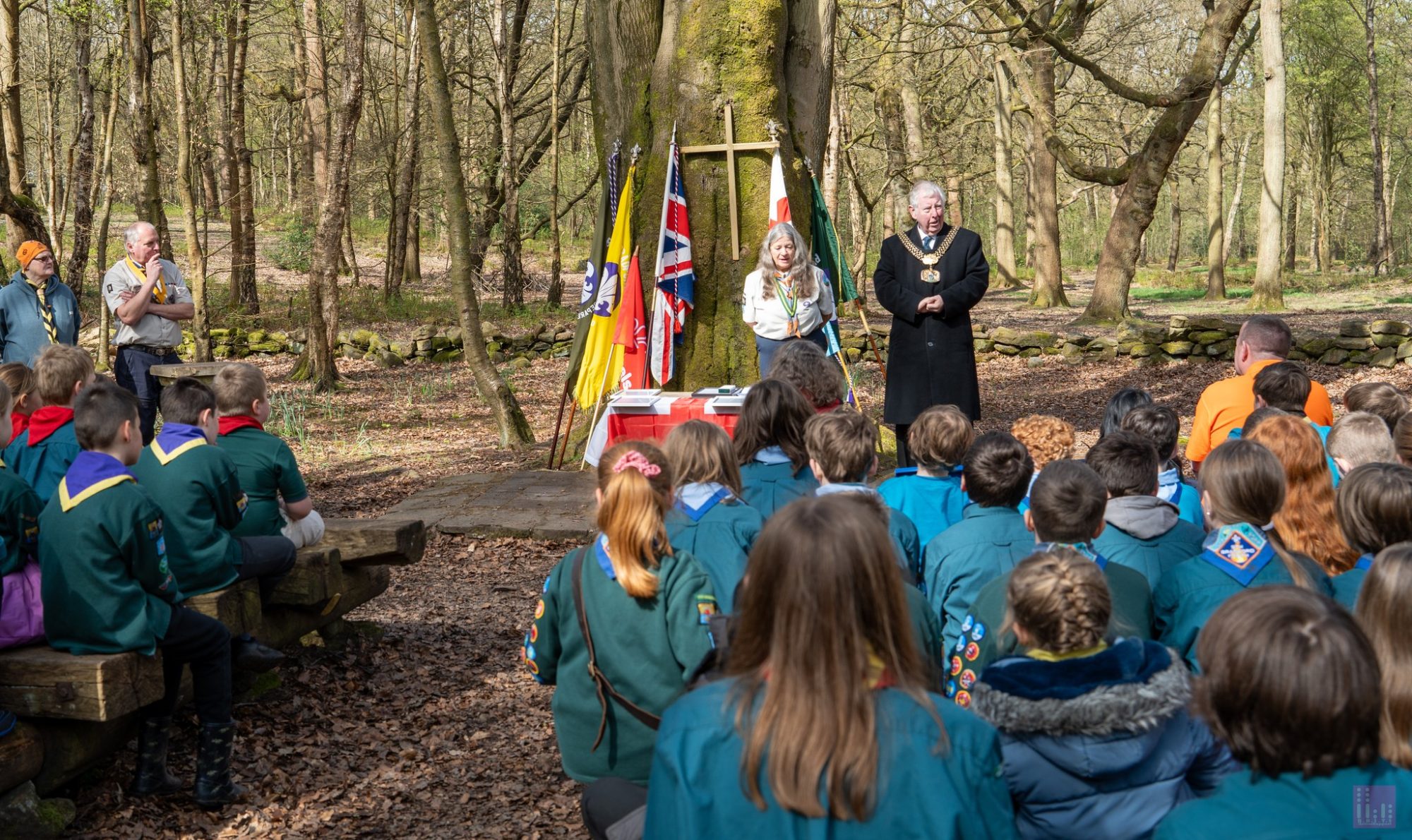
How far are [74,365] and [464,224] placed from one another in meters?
5.26

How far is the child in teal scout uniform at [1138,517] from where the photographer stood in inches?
135

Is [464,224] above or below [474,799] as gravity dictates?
above

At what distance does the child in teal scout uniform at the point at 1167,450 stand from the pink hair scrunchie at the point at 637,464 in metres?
2.07

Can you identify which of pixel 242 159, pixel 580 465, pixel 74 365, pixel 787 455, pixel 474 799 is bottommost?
pixel 474 799

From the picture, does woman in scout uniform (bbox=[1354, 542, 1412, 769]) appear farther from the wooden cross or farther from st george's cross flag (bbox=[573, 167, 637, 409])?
the wooden cross

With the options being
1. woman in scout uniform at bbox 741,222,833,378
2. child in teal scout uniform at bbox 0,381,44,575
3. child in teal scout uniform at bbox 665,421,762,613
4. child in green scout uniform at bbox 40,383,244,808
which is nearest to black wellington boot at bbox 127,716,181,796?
child in green scout uniform at bbox 40,383,244,808

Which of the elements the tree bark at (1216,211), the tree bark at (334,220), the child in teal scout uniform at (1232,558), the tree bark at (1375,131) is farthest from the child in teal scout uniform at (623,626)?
the tree bark at (1375,131)

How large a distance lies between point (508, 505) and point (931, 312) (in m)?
2.95

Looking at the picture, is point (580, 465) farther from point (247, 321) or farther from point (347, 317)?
point (347, 317)

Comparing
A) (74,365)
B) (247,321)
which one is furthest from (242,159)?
(74,365)

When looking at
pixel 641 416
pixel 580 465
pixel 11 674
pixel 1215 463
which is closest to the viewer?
pixel 1215 463

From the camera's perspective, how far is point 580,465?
8656 mm

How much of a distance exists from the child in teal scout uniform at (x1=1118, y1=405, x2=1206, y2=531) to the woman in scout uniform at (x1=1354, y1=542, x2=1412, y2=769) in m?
2.01

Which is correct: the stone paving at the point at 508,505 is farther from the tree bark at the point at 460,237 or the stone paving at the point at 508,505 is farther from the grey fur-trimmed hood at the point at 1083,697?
the grey fur-trimmed hood at the point at 1083,697
